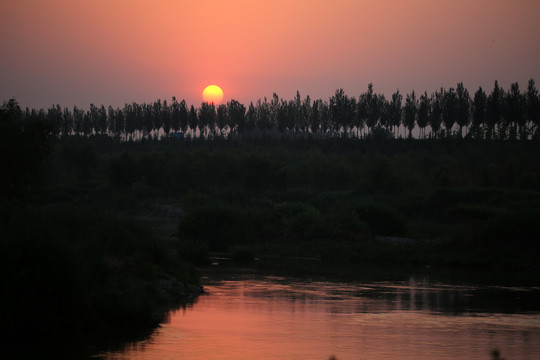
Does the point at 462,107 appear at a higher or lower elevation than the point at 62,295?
higher

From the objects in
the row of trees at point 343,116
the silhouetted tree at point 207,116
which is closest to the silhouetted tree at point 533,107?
the row of trees at point 343,116

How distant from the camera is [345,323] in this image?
26.8 metres

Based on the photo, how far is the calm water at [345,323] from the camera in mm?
21812

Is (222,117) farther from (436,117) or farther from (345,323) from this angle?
(345,323)

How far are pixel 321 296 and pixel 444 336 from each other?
974 centimetres

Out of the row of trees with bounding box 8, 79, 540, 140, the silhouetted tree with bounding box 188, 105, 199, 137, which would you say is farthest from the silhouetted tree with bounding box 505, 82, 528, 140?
the silhouetted tree with bounding box 188, 105, 199, 137

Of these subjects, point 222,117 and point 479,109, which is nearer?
point 479,109

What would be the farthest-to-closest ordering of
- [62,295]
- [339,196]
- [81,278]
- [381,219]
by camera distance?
[339,196] → [381,219] → [81,278] → [62,295]

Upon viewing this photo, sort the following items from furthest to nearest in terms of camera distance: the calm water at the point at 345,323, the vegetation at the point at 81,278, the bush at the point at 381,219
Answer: the bush at the point at 381,219 < the calm water at the point at 345,323 < the vegetation at the point at 81,278

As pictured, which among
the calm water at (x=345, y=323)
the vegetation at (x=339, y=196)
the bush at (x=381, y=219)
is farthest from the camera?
the bush at (x=381, y=219)

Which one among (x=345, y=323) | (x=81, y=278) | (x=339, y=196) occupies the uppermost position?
(x=339, y=196)

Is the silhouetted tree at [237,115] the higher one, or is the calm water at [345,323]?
the silhouetted tree at [237,115]

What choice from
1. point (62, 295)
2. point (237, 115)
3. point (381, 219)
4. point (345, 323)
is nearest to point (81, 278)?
point (62, 295)

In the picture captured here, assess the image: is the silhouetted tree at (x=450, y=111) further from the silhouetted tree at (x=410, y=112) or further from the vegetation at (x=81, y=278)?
the vegetation at (x=81, y=278)
